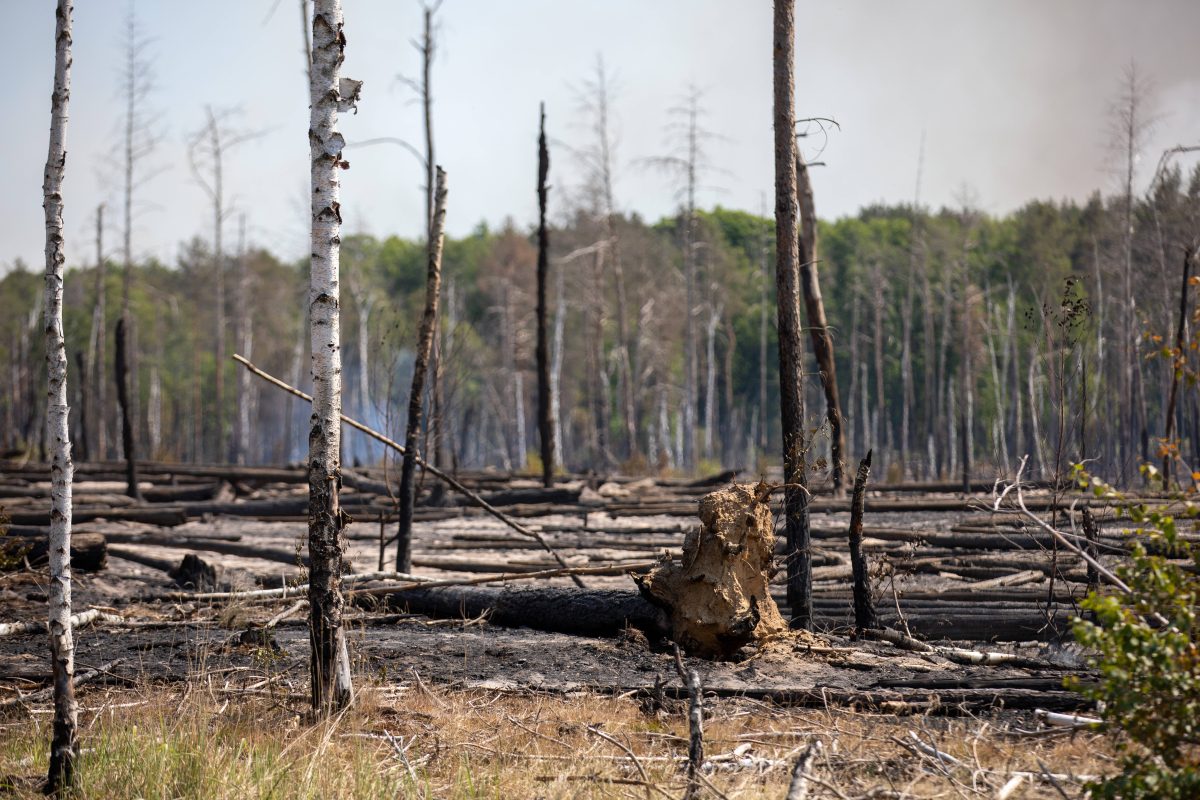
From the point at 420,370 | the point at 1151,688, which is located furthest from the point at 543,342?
the point at 1151,688

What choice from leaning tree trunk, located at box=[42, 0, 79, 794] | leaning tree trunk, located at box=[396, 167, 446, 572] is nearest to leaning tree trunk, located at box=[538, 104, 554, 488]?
leaning tree trunk, located at box=[396, 167, 446, 572]

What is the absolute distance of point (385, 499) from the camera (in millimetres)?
21453

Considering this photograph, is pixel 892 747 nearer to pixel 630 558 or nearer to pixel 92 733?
pixel 92 733

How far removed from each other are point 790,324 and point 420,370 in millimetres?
4417

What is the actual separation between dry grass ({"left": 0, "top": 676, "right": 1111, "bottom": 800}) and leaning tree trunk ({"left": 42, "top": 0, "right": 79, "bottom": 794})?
10.0 inches

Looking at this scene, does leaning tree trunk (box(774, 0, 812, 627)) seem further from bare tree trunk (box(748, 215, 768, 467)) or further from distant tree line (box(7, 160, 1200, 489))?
bare tree trunk (box(748, 215, 768, 467))

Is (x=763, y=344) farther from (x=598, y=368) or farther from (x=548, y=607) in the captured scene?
(x=548, y=607)

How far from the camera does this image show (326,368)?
21.4 feet

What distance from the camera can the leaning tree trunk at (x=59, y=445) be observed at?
5.56 m

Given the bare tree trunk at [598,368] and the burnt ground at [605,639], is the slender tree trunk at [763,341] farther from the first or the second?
the burnt ground at [605,639]

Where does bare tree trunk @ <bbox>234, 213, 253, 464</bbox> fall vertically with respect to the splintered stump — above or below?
above

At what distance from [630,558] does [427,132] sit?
16155 millimetres

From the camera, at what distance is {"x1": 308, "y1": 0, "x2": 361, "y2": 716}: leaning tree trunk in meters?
6.53

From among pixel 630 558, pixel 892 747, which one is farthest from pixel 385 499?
pixel 892 747
